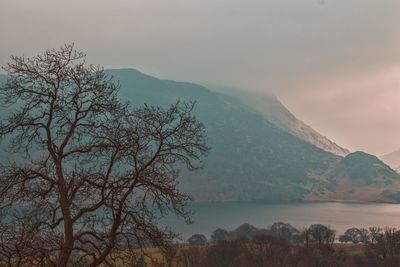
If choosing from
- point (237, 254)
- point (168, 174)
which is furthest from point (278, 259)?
point (168, 174)

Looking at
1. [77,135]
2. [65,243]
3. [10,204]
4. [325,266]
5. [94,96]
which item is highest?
[94,96]

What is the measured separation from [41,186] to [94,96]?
3.45 meters

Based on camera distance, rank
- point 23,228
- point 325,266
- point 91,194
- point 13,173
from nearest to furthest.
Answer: point 23,228 → point 13,173 → point 91,194 → point 325,266

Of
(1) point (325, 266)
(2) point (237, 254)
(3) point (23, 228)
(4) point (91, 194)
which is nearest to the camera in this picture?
(3) point (23, 228)

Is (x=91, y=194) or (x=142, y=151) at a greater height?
(x=142, y=151)

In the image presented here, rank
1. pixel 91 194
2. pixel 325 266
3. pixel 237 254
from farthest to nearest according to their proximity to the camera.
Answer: pixel 237 254, pixel 325 266, pixel 91 194

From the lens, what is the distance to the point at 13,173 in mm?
14352

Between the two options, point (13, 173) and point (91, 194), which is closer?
point (13, 173)

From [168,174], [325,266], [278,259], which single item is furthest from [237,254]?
[168,174]

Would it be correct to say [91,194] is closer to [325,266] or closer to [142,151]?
[142,151]

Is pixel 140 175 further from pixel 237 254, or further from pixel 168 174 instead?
pixel 237 254

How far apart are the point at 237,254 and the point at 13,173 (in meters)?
98.5

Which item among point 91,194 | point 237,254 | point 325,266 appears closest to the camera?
point 91,194

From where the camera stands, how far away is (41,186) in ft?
49.5
